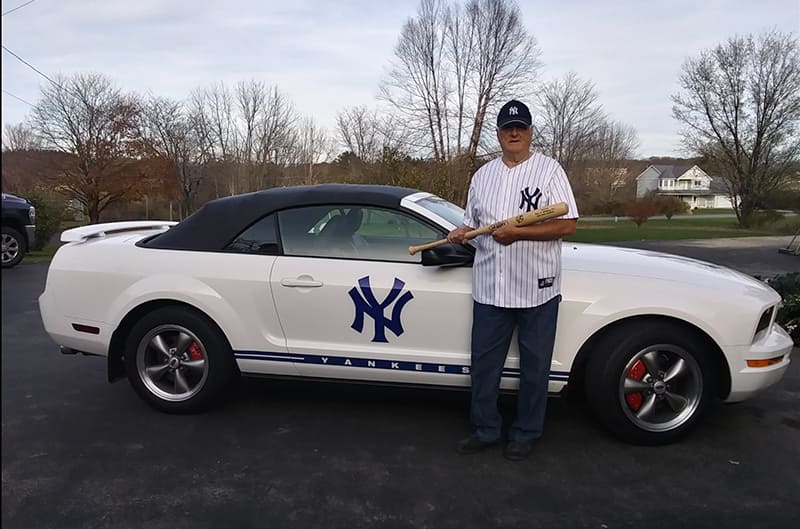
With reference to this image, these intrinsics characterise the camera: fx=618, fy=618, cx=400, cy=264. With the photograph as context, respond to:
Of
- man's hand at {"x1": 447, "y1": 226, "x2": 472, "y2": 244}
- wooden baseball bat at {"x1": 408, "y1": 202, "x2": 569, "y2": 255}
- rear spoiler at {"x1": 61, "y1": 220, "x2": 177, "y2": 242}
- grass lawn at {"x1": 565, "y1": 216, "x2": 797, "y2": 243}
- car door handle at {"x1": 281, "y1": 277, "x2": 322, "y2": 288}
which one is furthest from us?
grass lawn at {"x1": 565, "y1": 216, "x2": 797, "y2": 243}

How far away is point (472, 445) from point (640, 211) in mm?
34936

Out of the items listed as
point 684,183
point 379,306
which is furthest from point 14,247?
point 684,183

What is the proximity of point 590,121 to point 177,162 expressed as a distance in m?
26.7

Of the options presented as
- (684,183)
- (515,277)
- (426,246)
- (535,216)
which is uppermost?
(684,183)

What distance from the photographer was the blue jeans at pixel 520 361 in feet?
10.7

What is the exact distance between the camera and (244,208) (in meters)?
3.92

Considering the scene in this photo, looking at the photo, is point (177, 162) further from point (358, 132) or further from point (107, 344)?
point (107, 344)

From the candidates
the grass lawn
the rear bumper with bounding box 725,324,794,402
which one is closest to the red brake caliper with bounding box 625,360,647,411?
the rear bumper with bounding box 725,324,794,402

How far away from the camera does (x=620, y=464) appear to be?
10.8 ft

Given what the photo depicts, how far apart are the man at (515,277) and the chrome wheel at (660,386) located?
0.51 metres

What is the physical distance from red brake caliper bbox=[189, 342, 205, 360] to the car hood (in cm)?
230

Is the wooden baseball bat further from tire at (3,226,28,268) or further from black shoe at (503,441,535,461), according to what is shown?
tire at (3,226,28,268)

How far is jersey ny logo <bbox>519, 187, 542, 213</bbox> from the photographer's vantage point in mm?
3164

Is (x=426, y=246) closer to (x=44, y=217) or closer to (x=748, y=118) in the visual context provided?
(x=44, y=217)
